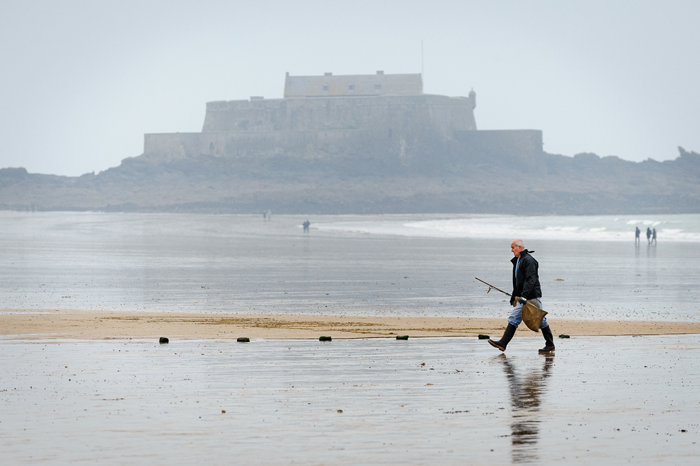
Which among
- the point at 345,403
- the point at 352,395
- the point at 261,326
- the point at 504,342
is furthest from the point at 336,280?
the point at 345,403

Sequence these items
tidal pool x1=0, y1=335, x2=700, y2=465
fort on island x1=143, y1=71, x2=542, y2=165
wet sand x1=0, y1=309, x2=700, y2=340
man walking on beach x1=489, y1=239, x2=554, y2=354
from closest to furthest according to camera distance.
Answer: tidal pool x1=0, y1=335, x2=700, y2=465 → man walking on beach x1=489, y1=239, x2=554, y2=354 → wet sand x1=0, y1=309, x2=700, y2=340 → fort on island x1=143, y1=71, x2=542, y2=165

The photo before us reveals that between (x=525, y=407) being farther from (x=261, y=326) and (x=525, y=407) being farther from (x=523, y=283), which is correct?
(x=261, y=326)

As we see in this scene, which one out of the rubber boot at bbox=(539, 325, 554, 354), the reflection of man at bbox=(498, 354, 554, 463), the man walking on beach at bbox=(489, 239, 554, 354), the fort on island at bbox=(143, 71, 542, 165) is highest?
the fort on island at bbox=(143, 71, 542, 165)

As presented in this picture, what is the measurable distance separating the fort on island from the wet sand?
106361mm

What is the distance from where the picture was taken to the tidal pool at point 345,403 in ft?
19.4

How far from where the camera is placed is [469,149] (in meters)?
125

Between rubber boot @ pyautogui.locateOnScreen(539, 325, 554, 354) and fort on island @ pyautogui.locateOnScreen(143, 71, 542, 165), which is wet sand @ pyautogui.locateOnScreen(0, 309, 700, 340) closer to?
rubber boot @ pyautogui.locateOnScreen(539, 325, 554, 354)

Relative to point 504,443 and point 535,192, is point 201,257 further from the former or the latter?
point 535,192

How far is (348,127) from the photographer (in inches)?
4833

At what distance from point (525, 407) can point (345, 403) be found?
4.45ft

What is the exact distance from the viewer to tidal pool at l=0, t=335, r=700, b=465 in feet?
19.4

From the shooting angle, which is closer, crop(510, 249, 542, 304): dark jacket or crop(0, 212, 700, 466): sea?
crop(0, 212, 700, 466): sea

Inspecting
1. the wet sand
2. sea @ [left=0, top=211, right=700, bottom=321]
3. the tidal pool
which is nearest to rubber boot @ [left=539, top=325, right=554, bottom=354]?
the tidal pool

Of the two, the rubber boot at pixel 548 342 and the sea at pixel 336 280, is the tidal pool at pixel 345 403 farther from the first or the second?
the sea at pixel 336 280
